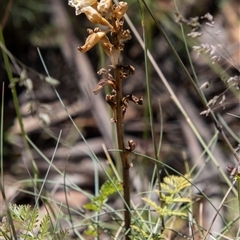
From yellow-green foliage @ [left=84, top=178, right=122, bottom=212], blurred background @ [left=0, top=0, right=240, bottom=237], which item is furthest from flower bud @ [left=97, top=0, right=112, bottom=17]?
blurred background @ [left=0, top=0, right=240, bottom=237]

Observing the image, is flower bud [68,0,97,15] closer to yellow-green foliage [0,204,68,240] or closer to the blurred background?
yellow-green foliage [0,204,68,240]

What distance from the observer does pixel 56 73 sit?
2.67m

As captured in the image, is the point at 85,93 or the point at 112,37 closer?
the point at 112,37

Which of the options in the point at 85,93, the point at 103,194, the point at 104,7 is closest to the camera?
the point at 104,7

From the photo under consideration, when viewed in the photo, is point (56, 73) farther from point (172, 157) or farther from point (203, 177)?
point (203, 177)

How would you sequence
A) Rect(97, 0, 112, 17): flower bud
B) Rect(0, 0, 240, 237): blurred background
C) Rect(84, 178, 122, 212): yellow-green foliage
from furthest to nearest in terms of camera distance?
Rect(0, 0, 240, 237): blurred background, Rect(84, 178, 122, 212): yellow-green foliage, Rect(97, 0, 112, 17): flower bud

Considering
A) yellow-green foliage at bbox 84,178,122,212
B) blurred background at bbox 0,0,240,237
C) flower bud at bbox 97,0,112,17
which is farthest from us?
blurred background at bbox 0,0,240,237

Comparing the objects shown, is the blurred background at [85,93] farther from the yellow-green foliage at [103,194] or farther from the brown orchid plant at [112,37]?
the brown orchid plant at [112,37]

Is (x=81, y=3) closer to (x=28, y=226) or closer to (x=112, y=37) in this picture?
(x=112, y=37)

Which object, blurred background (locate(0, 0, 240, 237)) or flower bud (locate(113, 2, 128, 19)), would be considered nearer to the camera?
flower bud (locate(113, 2, 128, 19))

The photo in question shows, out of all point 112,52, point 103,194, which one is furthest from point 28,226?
point 112,52

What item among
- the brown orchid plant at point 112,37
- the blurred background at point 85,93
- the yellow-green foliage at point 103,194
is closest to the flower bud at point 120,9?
the brown orchid plant at point 112,37

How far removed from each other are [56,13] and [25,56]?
27 centimetres

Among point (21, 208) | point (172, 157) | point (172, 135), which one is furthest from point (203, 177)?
point (21, 208)
